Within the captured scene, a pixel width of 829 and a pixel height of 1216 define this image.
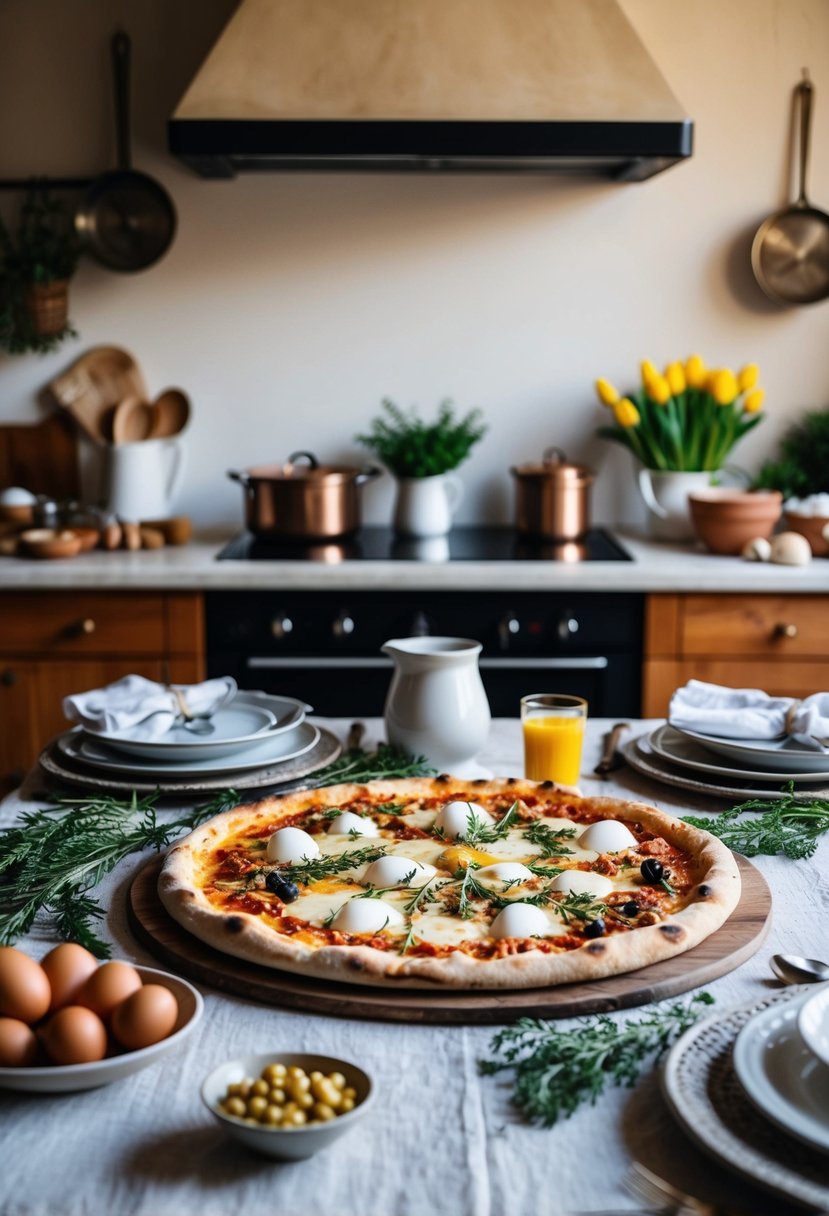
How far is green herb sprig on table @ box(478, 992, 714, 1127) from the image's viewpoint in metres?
0.89

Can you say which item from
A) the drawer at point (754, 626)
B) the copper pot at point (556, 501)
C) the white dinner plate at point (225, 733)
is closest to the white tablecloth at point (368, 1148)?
the white dinner plate at point (225, 733)

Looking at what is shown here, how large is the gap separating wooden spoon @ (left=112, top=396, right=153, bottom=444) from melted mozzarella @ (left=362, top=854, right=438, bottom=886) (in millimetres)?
2427

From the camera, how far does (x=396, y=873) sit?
122 centimetres

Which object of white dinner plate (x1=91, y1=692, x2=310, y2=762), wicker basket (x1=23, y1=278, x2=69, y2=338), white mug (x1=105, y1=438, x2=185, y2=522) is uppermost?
wicker basket (x1=23, y1=278, x2=69, y2=338)

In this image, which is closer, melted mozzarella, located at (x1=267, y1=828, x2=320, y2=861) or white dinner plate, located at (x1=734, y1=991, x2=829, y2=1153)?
white dinner plate, located at (x1=734, y1=991, x2=829, y2=1153)

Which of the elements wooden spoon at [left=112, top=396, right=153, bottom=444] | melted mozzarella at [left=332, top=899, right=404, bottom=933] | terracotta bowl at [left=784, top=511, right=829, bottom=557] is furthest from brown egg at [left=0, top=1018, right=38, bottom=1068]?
wooden spoon at [left=112, top=396, right=153, bottom=444]

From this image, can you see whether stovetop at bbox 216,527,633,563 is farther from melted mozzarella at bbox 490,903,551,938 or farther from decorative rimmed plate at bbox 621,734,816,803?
melted mozzarella at bbox 490,903,551,938

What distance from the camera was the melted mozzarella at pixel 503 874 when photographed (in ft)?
4.02

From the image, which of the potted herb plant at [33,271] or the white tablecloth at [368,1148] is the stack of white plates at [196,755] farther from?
the potted herb plant at [33,271]

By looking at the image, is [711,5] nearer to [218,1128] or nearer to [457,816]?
[457,816]

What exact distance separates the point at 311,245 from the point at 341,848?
246cm

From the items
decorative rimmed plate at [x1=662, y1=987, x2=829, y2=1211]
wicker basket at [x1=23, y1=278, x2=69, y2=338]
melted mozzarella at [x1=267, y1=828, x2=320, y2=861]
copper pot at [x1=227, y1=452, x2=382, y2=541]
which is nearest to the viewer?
decorative rimmed plate at [x1=662, y1=987, x2=829, y2=1211]

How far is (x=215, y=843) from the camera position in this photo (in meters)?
1.35

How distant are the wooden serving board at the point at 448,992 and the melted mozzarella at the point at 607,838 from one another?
0.17 meters
